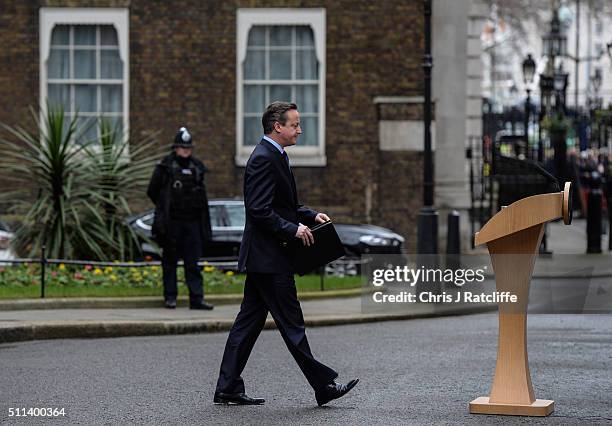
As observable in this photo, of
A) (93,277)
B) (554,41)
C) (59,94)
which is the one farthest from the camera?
(554,41)

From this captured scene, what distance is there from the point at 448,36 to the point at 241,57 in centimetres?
395

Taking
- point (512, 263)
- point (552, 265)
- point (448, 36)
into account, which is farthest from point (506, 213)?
point (448, 36)

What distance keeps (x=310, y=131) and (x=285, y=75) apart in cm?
104

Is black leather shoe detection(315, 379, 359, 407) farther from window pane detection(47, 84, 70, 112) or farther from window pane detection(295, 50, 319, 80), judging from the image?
window pane detection(47, 84, 70, 112)

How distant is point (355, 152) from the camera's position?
23875mm

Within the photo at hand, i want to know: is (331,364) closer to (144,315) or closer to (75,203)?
(144,315)

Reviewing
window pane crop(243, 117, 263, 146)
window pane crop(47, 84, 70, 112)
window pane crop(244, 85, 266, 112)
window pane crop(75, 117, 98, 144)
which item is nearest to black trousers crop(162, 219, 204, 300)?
window pane crop(75, 117, 98, 144)

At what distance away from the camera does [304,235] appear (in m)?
8.99

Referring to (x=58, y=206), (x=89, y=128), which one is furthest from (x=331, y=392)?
(x=89, y=128)

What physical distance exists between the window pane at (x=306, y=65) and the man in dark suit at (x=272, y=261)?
14.9 metres

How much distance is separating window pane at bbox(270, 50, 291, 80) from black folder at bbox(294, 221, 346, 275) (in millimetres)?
15095

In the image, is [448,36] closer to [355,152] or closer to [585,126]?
[355,152]

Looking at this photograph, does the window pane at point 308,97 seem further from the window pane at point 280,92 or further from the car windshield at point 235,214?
the car windshield at point 235,214

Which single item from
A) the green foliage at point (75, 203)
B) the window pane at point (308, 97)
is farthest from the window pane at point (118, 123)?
the green foliage at point (75, 203)
